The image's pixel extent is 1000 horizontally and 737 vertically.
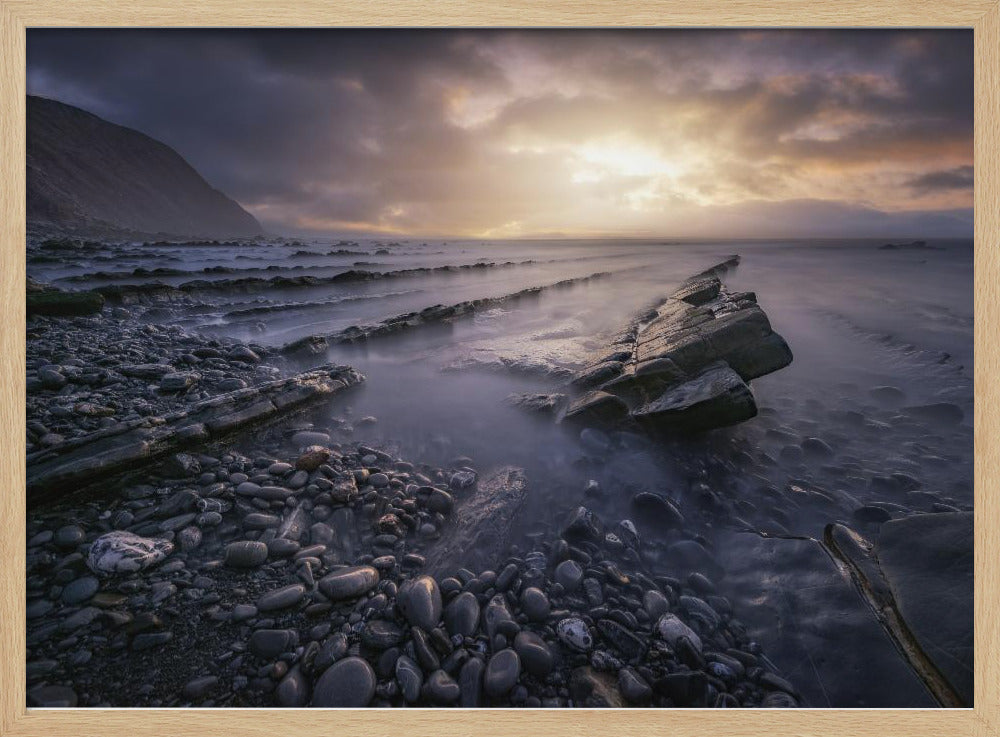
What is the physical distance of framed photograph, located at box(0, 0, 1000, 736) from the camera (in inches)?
60.1

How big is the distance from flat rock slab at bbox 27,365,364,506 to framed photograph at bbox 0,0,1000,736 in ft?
0.06

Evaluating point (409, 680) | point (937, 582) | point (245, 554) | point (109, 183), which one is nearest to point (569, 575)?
point (409, 680)

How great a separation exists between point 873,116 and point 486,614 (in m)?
4.08

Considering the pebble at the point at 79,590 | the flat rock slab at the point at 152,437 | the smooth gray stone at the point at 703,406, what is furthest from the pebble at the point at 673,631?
the flat rock slab at the point at 152,437

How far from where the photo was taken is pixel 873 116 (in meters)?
2.80

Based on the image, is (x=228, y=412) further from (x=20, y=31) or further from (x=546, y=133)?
(x=546, y=133)

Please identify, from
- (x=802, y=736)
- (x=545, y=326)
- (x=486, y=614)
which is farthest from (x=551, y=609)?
(x=545, y=326)

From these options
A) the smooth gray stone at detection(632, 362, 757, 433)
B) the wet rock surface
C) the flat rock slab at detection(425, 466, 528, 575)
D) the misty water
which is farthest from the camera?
the wet rock surface

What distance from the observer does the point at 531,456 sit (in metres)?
3.07

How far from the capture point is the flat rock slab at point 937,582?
1.63 m

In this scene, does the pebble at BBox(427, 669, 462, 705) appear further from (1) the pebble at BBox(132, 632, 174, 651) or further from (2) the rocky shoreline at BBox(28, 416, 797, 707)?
(1) the pebble at BBox(132, 632, 174, 651)

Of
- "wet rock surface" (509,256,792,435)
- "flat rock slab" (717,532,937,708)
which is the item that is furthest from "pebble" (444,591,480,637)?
"wet rock surface" (509,256,792,435)

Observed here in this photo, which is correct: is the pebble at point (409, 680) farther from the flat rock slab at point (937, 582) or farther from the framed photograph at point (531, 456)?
the flat rock slab at point (937, 582)

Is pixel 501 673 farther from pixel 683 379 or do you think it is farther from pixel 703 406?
pixel 683 379
